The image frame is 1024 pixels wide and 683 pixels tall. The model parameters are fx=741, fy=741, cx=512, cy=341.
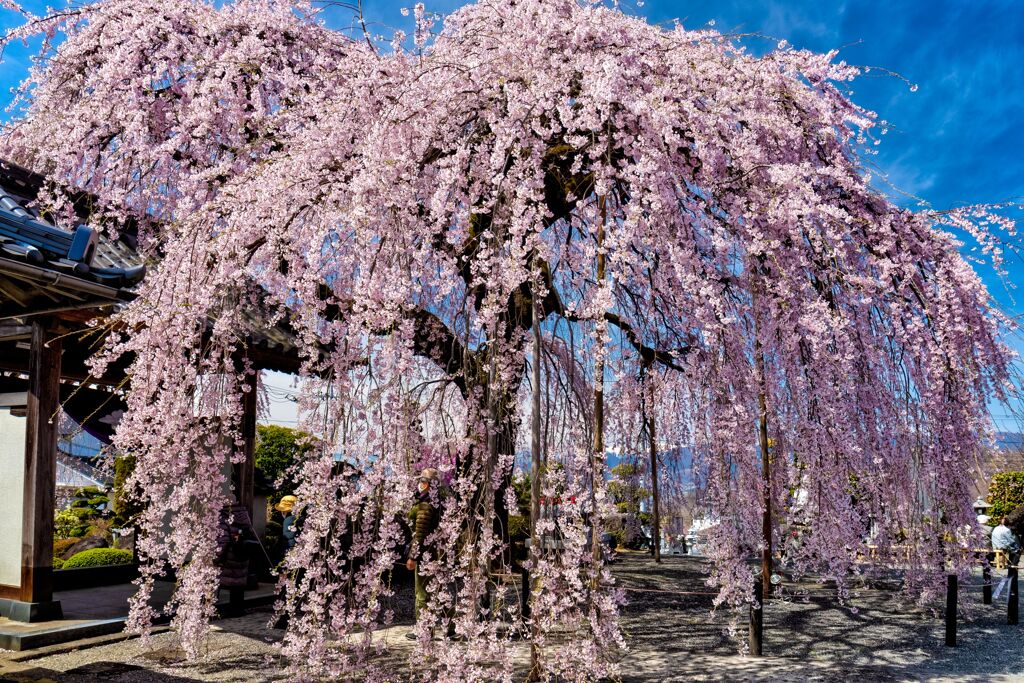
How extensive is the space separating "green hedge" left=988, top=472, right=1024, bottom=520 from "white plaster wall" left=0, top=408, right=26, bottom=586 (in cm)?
1919

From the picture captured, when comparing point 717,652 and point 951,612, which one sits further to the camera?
point 951,612

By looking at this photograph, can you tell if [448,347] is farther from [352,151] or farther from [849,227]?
[849,227]

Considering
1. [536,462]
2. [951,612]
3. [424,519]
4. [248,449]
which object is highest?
[248,449]

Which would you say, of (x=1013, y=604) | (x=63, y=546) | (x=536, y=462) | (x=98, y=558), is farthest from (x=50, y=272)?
(x=1013, y=604)

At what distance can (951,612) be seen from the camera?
772 centimetres

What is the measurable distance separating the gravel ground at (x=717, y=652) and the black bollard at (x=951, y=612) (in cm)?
16

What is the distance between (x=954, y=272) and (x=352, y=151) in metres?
4.35

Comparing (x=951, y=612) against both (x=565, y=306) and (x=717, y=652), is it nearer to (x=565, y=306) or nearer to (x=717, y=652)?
(x=717, y=652)

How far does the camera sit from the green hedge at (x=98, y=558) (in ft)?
34.2

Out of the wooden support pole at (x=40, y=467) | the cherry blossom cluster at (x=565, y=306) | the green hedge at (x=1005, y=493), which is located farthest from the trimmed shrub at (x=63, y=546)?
the green hedge at (x=1005, y=493)

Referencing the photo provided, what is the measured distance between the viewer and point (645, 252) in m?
5.30

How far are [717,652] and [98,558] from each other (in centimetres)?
868

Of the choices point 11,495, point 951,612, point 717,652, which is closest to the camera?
point 717,652

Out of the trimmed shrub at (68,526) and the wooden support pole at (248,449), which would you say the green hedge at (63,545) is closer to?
the trimmed shrub at (68,526)
